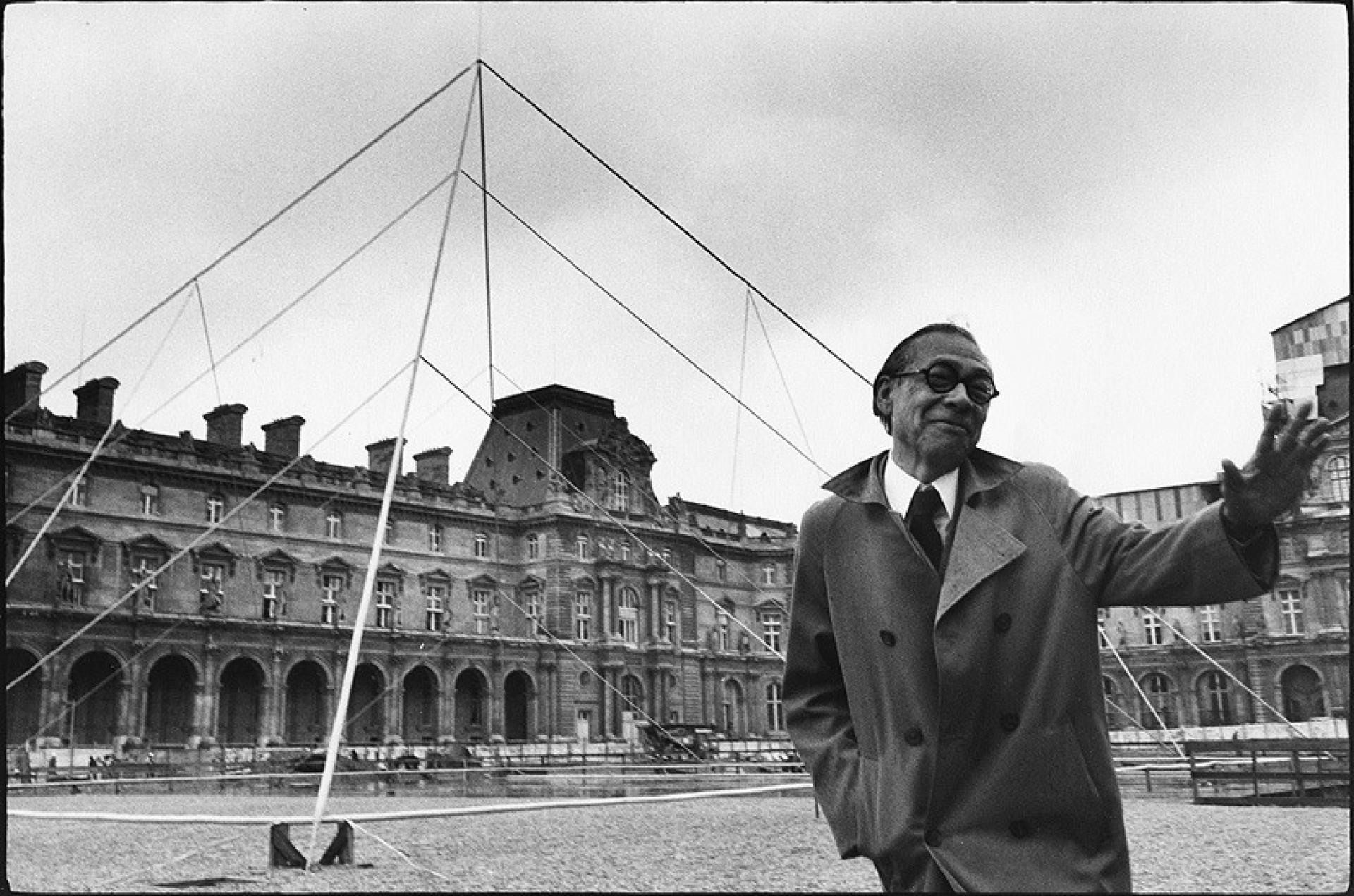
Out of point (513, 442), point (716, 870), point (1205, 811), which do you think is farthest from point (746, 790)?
point (513, 442)

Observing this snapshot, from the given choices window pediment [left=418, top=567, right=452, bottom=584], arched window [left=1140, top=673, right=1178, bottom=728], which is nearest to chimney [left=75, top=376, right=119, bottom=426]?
window pediment [left=418, top=567, right=452, bottom=584]

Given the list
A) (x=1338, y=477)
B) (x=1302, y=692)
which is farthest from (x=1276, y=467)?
(x=1302, y=692)

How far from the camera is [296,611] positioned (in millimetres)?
37594

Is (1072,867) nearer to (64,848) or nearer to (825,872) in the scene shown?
(825,872)

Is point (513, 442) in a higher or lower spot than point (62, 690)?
higher

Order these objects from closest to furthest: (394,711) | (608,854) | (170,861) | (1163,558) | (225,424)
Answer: (1163,558)
(170,861)
(608,854)
(225,424)
(394,711)

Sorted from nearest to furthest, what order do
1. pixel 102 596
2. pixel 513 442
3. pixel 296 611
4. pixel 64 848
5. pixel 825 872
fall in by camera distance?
1. pixel 825 872
2. pixel 64 848
3. pixel 102 596
4. pixel 296 611
5. pixel 513 442

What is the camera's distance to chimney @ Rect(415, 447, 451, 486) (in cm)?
4516

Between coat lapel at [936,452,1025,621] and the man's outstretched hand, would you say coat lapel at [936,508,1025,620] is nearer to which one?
coat lapel at [936,452,1025,621]

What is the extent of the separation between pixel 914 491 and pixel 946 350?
0.21 m

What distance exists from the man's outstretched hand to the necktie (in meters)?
0.45

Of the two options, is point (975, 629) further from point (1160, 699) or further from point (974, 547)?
point (1160, 699)

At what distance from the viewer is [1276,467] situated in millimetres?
1509

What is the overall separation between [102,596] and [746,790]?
27.4m
